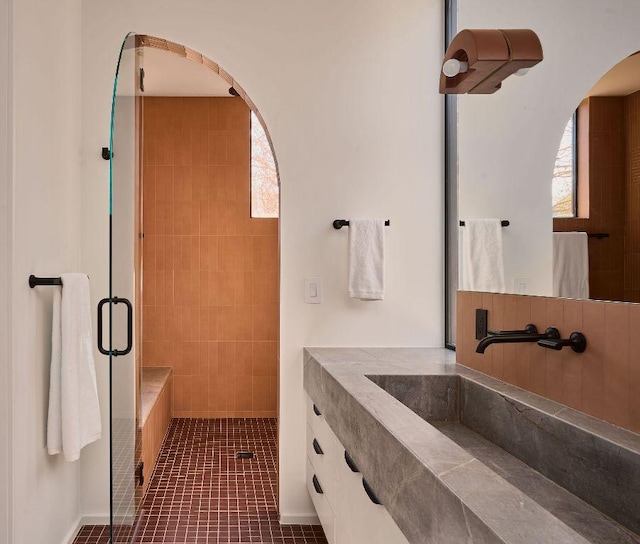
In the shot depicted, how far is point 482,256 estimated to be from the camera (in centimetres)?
221

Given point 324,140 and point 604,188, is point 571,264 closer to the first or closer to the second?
point 604,188

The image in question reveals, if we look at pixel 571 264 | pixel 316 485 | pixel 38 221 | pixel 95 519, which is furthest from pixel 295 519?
pixel 571 264

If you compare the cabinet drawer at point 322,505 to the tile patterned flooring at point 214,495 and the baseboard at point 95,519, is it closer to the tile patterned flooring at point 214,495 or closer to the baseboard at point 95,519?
the tile patterned flooring at point 214,495

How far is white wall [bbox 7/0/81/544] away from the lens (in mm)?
2070

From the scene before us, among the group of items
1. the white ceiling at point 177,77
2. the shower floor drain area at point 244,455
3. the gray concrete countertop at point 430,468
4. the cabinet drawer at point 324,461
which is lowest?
the shower floor drain area at point 244,455

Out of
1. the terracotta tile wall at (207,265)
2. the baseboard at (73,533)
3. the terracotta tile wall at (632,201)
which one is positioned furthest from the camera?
the terracotta tile wall at (207,265)

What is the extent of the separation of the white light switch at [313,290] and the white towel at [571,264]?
132 centimetres

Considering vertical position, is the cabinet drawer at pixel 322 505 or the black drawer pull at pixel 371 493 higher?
the black drawer pull at pixel 371 493

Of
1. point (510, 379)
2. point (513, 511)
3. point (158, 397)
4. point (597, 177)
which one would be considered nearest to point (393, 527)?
point (513, 511)

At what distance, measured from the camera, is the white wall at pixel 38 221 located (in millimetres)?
2070

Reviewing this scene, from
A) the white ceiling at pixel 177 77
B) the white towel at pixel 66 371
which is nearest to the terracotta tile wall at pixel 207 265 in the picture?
the white ceiling at pixel 177 77

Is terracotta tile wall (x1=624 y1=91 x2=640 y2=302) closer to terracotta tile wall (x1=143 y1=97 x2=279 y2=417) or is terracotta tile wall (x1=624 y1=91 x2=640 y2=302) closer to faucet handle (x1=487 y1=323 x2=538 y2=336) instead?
faucet handle (x1=487 y1=323 x2=538 y2=336)

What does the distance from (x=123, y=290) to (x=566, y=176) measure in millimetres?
1528

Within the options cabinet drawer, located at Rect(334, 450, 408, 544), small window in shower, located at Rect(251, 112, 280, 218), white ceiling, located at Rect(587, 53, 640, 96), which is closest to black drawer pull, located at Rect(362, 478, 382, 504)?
cabinet drawer, located at Rect(334, 450, 408, 544)
